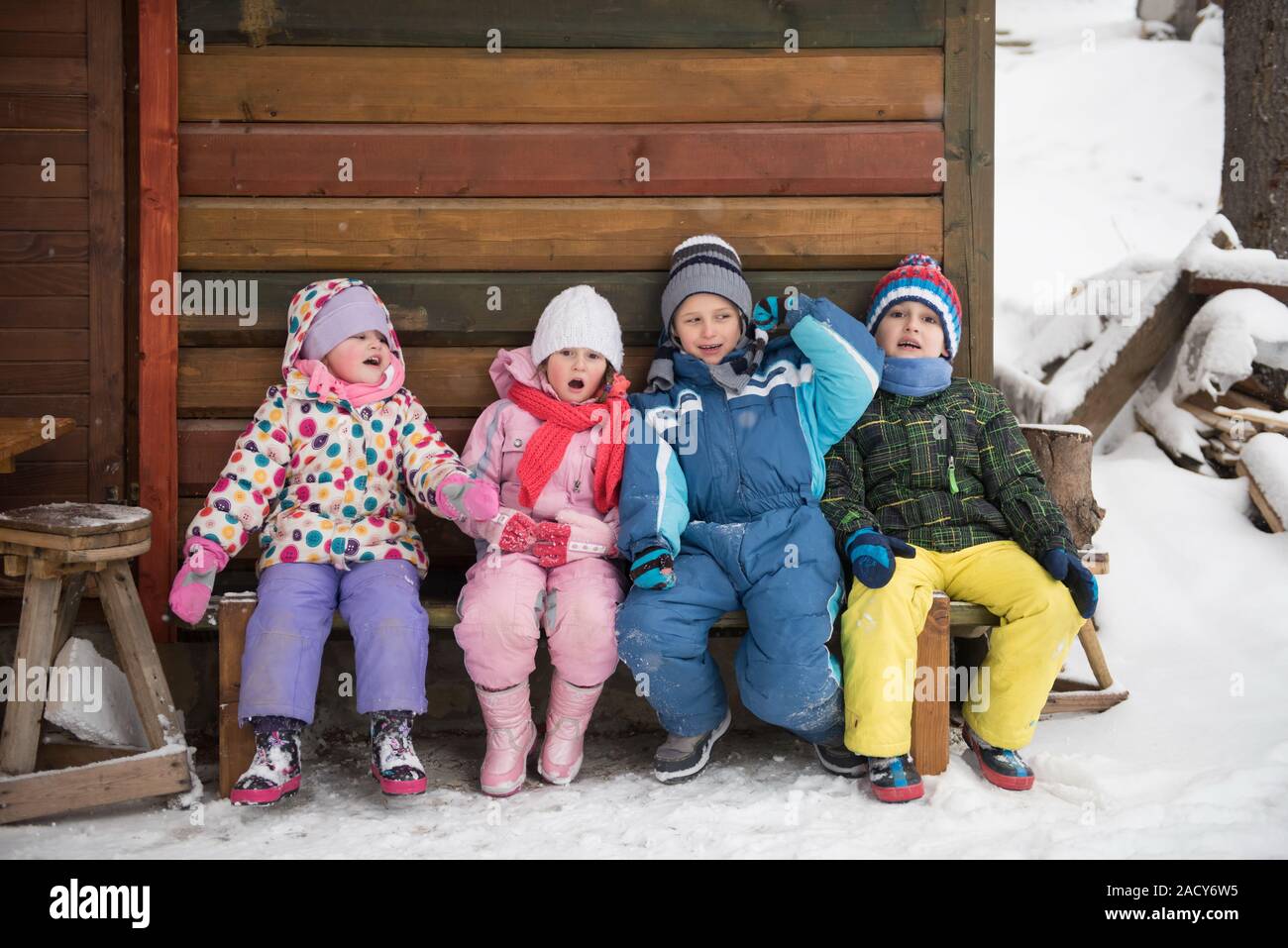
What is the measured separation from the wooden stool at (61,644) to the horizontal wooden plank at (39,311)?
0.85 m

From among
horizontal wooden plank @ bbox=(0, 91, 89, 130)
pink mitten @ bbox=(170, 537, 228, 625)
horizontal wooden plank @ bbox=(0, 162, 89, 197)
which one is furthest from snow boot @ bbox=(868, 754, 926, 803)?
horizontal wooden plank @ bbox=(0, 91, 89, 130)

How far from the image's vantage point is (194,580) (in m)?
2.94

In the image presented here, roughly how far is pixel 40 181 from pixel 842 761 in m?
3.21

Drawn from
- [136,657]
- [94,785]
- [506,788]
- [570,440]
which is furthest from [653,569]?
[94,785]

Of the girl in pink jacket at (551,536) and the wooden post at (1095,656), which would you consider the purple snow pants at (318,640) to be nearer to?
the girl in pink jacket at (551,536)

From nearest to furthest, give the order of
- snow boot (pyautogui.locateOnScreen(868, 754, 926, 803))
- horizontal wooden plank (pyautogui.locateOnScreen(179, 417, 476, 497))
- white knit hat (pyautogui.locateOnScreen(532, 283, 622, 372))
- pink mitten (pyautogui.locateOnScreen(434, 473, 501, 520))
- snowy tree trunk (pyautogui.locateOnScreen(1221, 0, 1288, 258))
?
snow boot (pyautogui.locateOnScreen(868, 754, 926, 803)) < pink mitten (pyautogui.locateOnScreen(434, 473, 501, 520)) < white knit hat (pyautogui.locateOnScreen(532, 283, 622, 372)) < horizontal wooden plank (pyautogui.locateOnScreen(179, 417, 476, 497)) < snowy tree trunk (pyautogui.locateOnScreen(1221, 0, 1288, 258))

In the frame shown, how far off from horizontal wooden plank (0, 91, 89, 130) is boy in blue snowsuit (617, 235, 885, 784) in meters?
2.08

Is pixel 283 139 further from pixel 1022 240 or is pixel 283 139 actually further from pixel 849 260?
pixel 1022 240

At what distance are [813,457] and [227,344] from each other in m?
2.01

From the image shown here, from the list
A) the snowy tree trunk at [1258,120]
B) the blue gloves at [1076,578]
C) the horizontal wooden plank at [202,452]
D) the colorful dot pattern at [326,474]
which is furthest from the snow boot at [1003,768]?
the snowy tree trunk at [1258,120]

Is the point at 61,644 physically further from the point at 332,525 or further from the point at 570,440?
the point at 570,440

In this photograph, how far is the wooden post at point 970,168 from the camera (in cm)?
364

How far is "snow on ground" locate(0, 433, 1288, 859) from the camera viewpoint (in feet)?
8.64

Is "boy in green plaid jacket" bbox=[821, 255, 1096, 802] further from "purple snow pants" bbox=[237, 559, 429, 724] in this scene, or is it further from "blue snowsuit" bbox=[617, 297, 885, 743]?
"purple snow pants" bbox=[237, 559, 429, 724]
